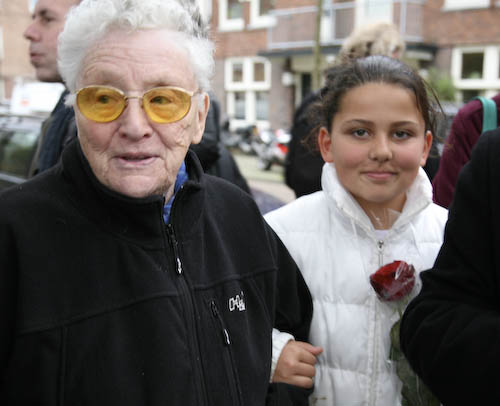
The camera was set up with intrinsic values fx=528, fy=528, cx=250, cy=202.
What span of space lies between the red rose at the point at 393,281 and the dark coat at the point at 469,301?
32 cm

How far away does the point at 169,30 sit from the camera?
1.27m

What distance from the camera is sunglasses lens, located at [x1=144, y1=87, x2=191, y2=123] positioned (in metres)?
1.23

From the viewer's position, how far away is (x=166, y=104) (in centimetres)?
125

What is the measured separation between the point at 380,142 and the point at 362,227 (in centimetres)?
28

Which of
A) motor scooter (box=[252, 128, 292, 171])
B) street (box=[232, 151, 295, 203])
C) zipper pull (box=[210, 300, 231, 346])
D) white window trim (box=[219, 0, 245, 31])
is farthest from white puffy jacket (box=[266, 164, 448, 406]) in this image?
white window trim (box=[219, 0, 245, 31])

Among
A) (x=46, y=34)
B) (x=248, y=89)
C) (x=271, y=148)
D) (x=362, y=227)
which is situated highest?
(x=248, y=89)

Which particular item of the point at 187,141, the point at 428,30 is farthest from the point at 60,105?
the point at 428,30

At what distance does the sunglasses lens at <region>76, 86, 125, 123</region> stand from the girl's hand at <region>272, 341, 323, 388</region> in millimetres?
860

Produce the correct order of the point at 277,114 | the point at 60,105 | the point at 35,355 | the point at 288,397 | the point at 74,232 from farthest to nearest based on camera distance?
1. the point at 277,114
2. the point at 60,105
3. the point at 288,397
4. the point at 74,232
5. the point at 35,355

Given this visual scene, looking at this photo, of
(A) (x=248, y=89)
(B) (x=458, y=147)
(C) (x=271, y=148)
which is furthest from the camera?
(A) (x=248, y=89)

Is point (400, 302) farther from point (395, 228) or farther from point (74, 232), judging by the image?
point (74, 232)

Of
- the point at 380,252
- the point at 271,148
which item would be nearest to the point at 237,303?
the point at 380,252

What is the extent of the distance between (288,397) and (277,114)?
17604 mm

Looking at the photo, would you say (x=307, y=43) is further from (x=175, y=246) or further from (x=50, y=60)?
(x=175, y=246)
